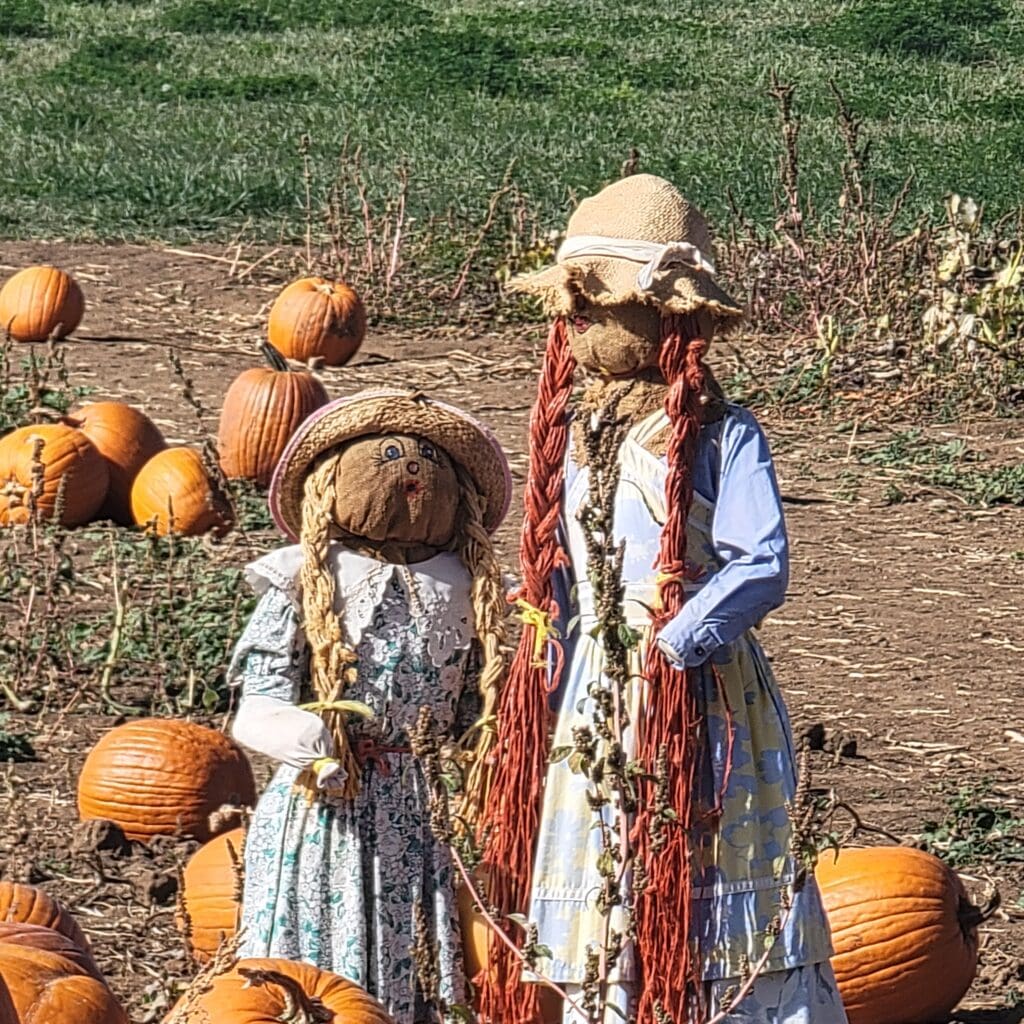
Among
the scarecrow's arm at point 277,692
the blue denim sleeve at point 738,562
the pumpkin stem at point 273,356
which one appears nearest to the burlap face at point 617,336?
the blue denim sleeve at point 738,562

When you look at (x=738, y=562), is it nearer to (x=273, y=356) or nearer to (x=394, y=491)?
(x=394, y=491)

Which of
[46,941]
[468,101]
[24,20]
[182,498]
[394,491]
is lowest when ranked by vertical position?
[46,941]

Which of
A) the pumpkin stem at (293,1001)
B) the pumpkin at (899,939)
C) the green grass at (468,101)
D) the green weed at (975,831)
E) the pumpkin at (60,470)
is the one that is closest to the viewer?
the pumpkin stem at (293,1001)

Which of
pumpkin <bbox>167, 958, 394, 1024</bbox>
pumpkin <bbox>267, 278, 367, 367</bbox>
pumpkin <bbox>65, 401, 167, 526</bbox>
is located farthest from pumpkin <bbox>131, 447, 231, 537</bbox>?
pumpkin <bbox>167, 958, 394, 1024</bbox>

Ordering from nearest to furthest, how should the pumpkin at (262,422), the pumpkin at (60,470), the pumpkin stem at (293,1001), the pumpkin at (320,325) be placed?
the pumpkin stem at (293,1001)
the pumpkin at (60,470)
the pumpkin at (262,422)
the pumpkin at (320,325)

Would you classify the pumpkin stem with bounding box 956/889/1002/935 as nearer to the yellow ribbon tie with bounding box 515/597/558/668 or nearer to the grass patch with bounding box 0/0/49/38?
the yellow ribbon tie with bounding box 515/597/558/668

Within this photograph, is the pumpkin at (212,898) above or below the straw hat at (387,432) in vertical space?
below

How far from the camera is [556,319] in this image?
423 centimetres

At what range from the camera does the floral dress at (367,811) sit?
13.5 ft

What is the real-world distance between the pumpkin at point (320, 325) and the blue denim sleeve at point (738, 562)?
6800 mm

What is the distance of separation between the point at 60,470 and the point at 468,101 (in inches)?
483

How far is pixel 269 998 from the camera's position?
354 centimetres

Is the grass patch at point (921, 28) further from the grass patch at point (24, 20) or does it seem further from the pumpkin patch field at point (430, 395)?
the grass patch at point (24, 20)

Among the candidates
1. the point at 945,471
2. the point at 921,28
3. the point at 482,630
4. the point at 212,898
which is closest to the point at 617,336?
the point at 482,630
